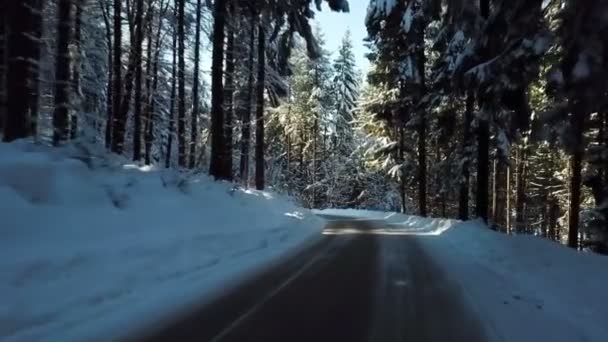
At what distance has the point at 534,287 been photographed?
31.7 ft

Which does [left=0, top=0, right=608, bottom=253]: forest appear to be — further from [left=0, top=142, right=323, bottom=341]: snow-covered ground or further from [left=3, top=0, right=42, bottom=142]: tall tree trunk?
[left=0, top=142, right=323, bottom=341]: snow-covered ground

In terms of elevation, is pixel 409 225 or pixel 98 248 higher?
pixel 98 248

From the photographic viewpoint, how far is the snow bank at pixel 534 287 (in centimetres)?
696

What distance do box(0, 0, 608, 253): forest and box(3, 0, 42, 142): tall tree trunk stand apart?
1.1 inches

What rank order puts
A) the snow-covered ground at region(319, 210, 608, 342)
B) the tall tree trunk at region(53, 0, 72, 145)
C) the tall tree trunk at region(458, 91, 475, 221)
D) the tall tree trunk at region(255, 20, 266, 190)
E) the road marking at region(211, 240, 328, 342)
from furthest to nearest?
1. the tall tree trunk at region(255, 20, 266, 190)
2. the tall tree trunk at region(458, 91, 475, 221)
3. the tall tree trunk at region(53, 0, 72, 145)
4. the snow-covered ground at region(319, 210, 608, 342)
5. the road marking at region(211, 240, 328, 342)

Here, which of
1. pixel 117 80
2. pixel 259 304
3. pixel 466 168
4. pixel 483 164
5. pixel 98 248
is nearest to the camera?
pixel 259 304

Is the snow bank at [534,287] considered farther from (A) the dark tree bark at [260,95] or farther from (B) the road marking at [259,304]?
(A) the dark tree bark at [260,95]

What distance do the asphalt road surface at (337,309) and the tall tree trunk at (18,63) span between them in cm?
552

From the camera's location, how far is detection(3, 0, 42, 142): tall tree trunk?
10.6 meters

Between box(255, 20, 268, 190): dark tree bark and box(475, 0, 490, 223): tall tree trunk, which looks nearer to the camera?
box(475, 0, 490, 223): tall tree trunk

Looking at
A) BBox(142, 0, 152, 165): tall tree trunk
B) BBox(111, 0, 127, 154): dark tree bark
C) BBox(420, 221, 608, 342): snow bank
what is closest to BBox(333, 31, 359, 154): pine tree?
BBox(142, 0, 152, 165): tall tree trunk

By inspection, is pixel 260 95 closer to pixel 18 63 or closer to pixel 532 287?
pixel 18 63

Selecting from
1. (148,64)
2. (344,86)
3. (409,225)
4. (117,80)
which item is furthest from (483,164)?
(344,86)

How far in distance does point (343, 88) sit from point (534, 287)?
52.5 metres
